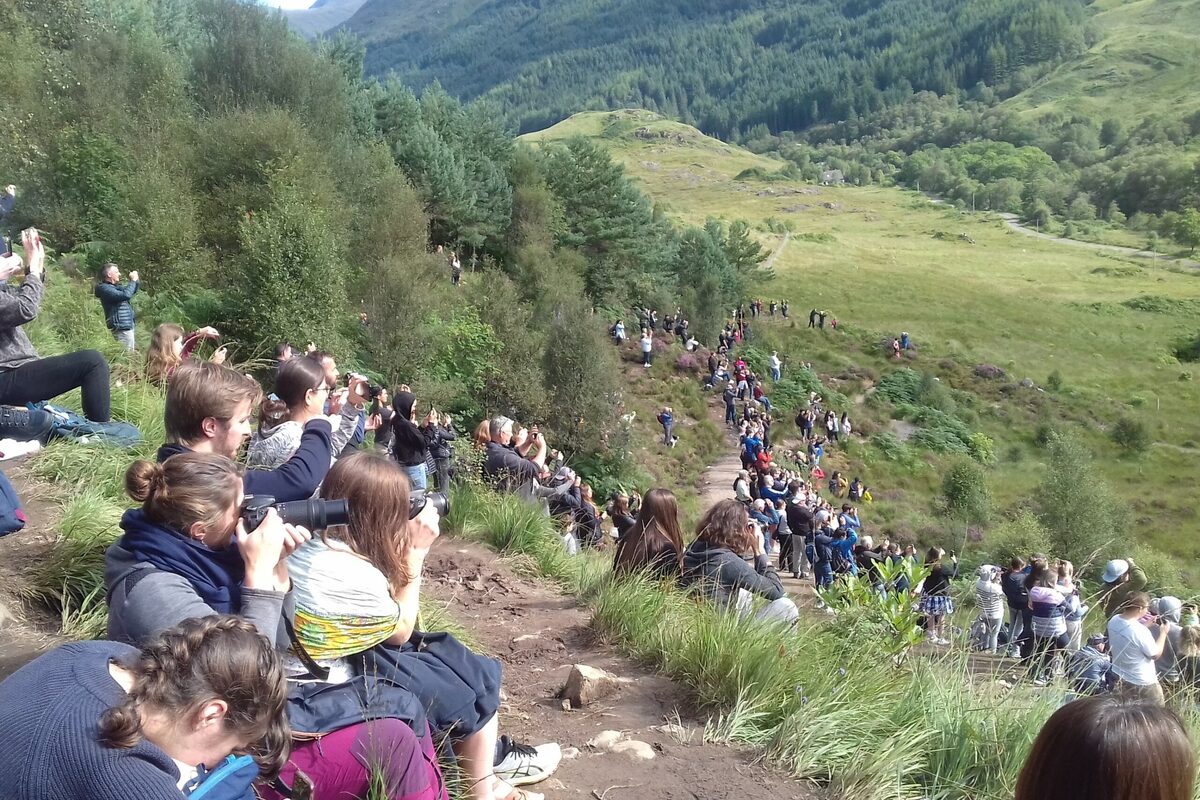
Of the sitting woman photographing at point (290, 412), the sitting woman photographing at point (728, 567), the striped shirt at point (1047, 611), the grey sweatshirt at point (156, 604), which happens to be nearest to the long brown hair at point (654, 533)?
the sitting woman photographing at point (728, 567)

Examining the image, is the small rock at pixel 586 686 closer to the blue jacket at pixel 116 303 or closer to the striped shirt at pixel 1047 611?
the striped shirt at pixel 1047 611

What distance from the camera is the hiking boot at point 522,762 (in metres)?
3.20

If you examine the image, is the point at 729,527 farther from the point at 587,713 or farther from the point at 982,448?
the point at 982,448

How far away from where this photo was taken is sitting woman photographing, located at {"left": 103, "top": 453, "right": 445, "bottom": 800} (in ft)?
7.67

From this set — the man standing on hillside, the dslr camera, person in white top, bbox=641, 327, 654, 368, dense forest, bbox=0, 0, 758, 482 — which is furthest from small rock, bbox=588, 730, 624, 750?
person in white top, bbox=641, 327, 654, 368

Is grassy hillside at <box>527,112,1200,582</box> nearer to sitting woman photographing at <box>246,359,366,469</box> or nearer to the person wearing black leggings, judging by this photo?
sitting woman photographing at <box>246,359,366,469</box>

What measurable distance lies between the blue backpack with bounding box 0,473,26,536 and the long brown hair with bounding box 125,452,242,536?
121 cm

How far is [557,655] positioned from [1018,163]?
6206 inches

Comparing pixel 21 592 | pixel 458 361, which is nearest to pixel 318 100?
pixel 458 361

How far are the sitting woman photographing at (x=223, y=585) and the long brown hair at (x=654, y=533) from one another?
277 centimetres

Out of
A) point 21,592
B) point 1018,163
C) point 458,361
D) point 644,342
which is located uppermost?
point 21,592

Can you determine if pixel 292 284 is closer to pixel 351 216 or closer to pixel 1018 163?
pixel 351 216

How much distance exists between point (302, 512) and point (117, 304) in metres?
8.43

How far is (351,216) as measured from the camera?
25.3 meters
